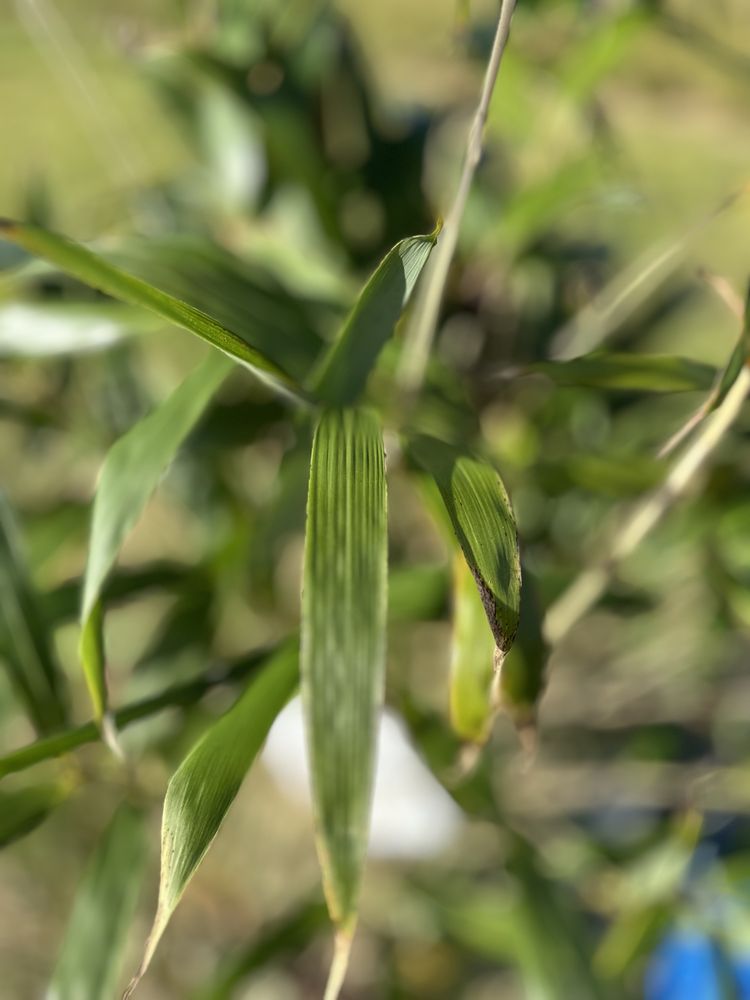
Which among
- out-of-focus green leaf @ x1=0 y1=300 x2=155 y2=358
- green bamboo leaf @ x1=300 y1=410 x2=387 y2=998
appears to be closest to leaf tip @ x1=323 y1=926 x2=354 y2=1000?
green bamboo leaf @ x1=300 y1=410 x2=387 y2=998

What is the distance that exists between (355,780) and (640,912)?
0.37 metres

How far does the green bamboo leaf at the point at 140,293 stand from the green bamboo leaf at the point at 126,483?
5cm

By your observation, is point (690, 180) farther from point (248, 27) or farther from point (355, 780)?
point (355, 780)

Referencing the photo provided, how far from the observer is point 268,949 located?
0.44m

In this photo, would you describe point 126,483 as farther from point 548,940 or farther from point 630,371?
point 548,940

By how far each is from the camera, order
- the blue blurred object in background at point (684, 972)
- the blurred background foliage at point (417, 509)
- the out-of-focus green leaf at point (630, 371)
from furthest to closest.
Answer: the blue blurred object in background at point (684, 972) < the blurred background foliage at point (417, 509) < the out-of-focus green leaf at point (630, 371)

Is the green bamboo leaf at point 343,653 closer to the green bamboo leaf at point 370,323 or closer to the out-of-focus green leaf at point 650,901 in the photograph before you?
the green bamboo leaf at point 370,323

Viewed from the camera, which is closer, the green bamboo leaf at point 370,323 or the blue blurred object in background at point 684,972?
the green bamboo leaf at point 370,323

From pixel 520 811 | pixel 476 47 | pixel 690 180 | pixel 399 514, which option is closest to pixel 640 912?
pixel 520 811

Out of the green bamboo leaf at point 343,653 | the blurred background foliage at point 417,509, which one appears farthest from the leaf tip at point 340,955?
the blurred background foliage at point 417,509

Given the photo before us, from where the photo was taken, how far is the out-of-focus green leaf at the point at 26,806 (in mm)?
299

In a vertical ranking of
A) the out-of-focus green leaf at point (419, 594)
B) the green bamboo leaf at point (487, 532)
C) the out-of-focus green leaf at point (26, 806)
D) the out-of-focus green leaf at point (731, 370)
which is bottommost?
the out-of-focus green leaf at point (26, 806)

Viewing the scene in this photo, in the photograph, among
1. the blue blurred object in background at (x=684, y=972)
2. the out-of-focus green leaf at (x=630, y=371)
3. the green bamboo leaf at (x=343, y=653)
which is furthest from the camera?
the blue blurred object in background at (x=684, y=972)

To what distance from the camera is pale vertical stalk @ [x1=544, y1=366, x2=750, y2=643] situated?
0.99ft
